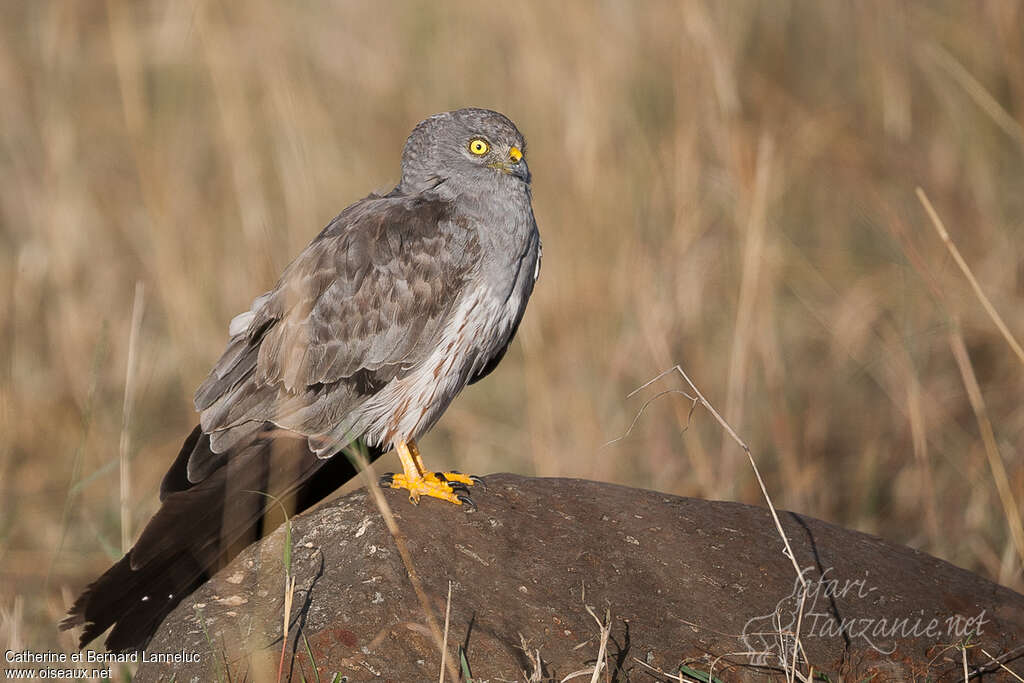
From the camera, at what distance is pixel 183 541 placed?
3027 millimetres

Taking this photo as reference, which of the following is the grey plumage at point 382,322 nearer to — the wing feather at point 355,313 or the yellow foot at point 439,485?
the wing feather at point 355,313

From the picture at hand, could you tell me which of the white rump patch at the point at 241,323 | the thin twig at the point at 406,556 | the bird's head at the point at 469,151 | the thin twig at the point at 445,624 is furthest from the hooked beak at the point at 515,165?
the thin twig at the point at 445,624

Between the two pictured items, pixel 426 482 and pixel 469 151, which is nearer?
pixel 426 482

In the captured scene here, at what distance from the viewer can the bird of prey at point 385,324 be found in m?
3.56

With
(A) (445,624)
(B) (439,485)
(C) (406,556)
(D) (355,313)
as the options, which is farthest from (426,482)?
(A) (445,624)

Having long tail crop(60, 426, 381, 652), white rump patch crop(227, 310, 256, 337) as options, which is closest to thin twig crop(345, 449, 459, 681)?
long tail crop(60, 426, 381, 652)

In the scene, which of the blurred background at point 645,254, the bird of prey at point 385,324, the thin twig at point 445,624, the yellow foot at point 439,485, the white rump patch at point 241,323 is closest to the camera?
the thin twig at point 445,624

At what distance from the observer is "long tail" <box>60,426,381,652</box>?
2.96 meters

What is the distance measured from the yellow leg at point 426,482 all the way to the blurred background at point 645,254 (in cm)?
114

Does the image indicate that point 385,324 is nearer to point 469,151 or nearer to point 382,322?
point 382,322

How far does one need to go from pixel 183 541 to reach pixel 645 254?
10.5ft

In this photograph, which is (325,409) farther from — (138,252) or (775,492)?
(138,252)

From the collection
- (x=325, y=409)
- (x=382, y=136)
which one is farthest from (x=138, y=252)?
(x=325, y=409)

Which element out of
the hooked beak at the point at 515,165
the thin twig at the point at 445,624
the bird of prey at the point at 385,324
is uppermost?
the hooked beak at the point at 515,165
